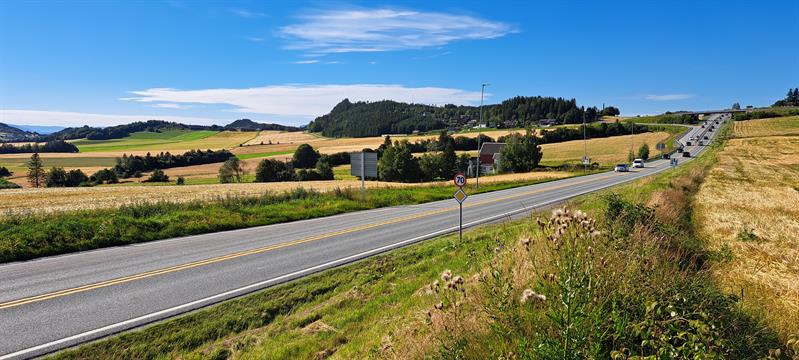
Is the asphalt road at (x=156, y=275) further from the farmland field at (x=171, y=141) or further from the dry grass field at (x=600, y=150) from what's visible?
the farmland field at (x=171, y=141)

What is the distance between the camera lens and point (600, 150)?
305 ft

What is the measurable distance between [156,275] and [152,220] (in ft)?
24.3

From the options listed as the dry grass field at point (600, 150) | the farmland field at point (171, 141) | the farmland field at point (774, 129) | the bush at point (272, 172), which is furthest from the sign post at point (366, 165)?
the farmland field at point (171, 141)

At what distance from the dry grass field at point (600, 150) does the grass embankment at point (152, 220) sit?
65934 millimetres

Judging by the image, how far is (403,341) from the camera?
16.5 ft

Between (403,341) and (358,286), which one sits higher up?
(403,341)

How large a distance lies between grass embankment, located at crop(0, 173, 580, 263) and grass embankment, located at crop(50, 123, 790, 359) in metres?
8.37

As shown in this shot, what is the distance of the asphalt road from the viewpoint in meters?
6.99

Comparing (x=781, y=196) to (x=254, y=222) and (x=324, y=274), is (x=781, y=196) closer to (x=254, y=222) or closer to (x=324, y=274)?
(x=324, y=274)

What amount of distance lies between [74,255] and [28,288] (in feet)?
12.0

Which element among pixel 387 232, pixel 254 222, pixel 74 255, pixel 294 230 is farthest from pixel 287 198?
pixel 74 255

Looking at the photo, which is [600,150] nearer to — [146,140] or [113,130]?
[146,140]

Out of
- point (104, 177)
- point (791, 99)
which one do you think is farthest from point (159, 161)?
point (791, 99)

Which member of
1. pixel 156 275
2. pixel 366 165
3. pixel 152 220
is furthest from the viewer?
pixel 366 165
